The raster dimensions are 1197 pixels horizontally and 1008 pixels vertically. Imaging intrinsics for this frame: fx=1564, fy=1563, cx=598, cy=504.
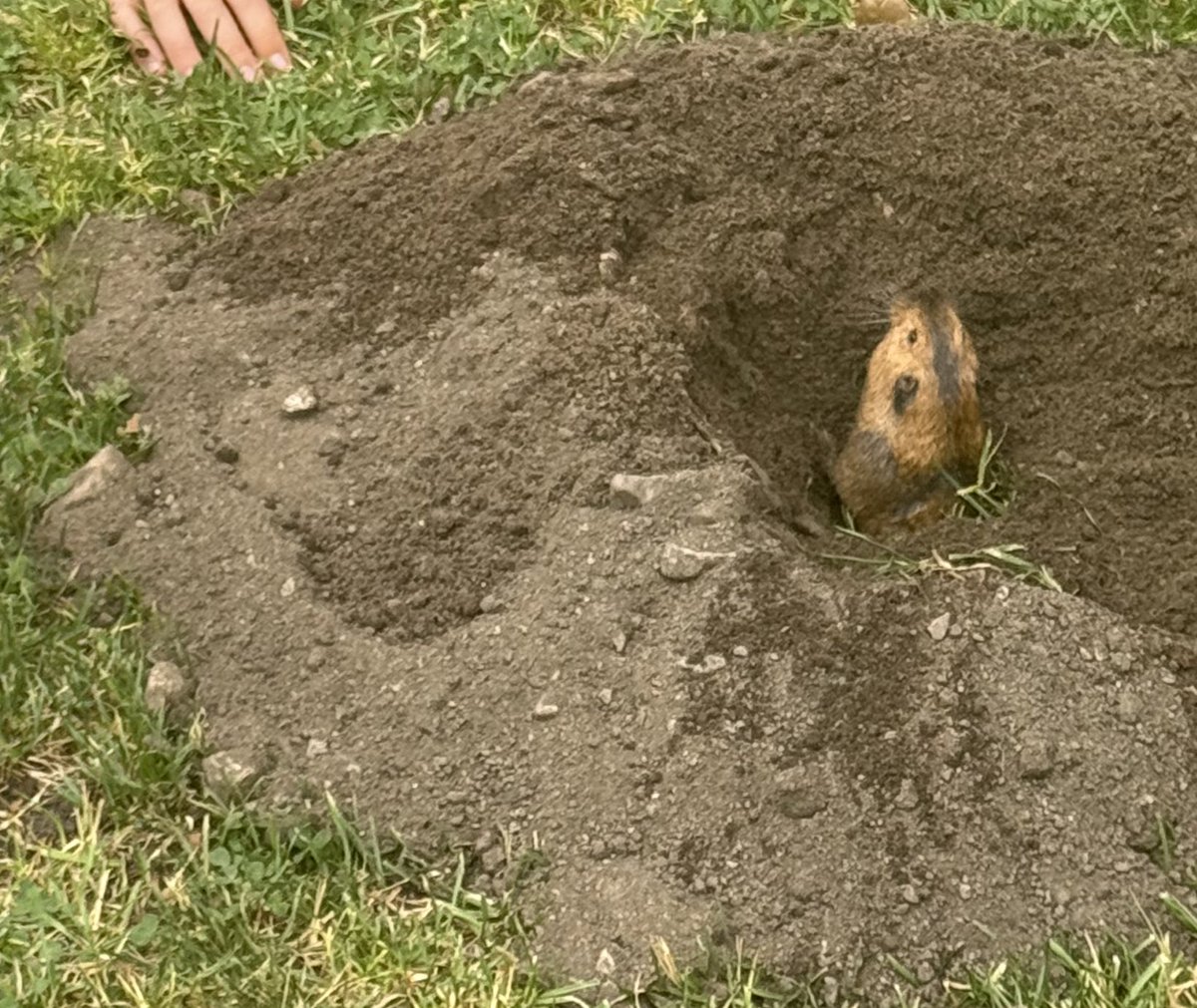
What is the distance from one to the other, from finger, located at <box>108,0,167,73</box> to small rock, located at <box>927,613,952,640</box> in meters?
2.78

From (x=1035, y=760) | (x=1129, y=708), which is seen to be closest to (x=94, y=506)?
(x=1035, y=760)

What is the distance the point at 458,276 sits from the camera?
3.50 metres

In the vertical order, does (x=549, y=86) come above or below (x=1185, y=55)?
above

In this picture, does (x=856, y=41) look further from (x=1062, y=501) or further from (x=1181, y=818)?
(x=1181, y=818)

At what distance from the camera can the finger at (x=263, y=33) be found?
4.40 m

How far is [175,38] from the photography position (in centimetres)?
438

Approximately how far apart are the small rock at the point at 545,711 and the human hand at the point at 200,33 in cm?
231

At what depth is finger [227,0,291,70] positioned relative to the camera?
440 centimetres

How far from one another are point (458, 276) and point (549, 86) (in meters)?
0.73

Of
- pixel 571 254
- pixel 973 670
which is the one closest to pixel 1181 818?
pixel 973 670

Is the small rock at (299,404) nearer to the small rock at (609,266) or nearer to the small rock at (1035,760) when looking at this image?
the small rock at (609,266)

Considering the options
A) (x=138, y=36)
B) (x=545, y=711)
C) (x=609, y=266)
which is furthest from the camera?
(x=138, y=36)

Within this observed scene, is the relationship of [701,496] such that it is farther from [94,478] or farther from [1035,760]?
[94,478]

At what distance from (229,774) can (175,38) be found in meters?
2.38
